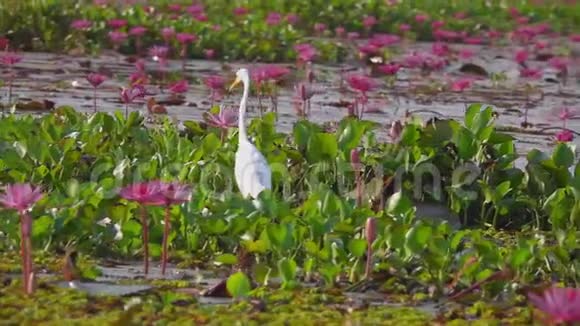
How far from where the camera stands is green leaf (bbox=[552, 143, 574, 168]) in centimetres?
608

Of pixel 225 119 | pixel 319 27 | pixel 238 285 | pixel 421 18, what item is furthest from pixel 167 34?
pixel 238 285

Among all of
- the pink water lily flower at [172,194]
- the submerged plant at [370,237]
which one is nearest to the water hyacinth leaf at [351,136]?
the submerged plant at [370,237]

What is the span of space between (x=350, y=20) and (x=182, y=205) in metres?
12.0

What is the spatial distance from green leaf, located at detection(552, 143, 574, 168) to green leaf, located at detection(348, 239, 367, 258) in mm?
1734

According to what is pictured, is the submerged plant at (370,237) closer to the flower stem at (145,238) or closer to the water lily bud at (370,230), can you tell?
the water lily bud at (370,230)

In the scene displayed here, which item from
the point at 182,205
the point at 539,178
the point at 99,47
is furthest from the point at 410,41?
the point at 182,205

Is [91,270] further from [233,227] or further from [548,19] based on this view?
[548,19]

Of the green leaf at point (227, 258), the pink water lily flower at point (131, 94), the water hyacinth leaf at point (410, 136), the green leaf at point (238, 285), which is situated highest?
the pink water lily flower at point (131, 94)

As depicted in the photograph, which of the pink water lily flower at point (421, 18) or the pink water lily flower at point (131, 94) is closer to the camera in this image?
the pink water lily flower at point (131, 94)

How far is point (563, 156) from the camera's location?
6086 mm

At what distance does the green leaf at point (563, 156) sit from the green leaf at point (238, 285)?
227 centimetres

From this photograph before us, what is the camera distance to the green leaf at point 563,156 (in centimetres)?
608

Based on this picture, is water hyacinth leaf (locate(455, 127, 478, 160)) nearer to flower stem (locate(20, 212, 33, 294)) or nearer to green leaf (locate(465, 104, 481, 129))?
green leaf (locate(465, 104, 481, 129))

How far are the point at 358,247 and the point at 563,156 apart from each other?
1.76 metres
